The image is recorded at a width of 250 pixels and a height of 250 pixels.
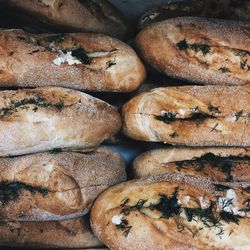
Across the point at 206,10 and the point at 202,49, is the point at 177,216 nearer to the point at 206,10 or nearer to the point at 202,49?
the point at 202,49

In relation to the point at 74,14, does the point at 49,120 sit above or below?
below

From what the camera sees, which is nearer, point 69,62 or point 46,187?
point 46,187

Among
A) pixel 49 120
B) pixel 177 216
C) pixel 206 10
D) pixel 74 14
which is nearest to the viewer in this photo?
pixel 177 216

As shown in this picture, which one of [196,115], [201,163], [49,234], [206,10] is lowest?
[49,234]

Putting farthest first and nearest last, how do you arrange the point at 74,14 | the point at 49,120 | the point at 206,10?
1. the point at 206,10
2. the point at 74,14
3. the point at 49,120

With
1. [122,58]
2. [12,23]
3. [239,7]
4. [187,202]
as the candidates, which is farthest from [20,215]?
[239,7]

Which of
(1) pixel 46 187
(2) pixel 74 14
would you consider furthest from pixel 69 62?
(1) pixel 46 187

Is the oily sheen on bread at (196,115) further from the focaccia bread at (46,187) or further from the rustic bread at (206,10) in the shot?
the rustic bread at (206,10)
